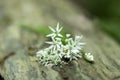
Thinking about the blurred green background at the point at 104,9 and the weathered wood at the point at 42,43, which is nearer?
the weathered wood at the point at 42,43

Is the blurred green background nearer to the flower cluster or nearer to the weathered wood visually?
the weathered wood

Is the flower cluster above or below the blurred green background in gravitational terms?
below

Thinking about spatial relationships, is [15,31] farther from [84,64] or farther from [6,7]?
[84,64]

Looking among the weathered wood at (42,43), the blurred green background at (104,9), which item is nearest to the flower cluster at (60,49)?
the weathered wood at (42,43)

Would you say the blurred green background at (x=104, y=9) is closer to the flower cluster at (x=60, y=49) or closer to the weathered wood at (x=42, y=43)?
the weathered wood at (x=42, y=43)

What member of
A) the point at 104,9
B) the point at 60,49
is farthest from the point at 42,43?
the point at 104,9

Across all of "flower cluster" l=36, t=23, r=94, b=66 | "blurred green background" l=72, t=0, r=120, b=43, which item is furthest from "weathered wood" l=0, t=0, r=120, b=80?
"blurred green background" l=72, t=0, r=120, b=43

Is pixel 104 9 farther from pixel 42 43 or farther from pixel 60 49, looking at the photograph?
pixel 60 49

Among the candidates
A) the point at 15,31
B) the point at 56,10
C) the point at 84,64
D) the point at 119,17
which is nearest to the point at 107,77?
the point at 84,64
